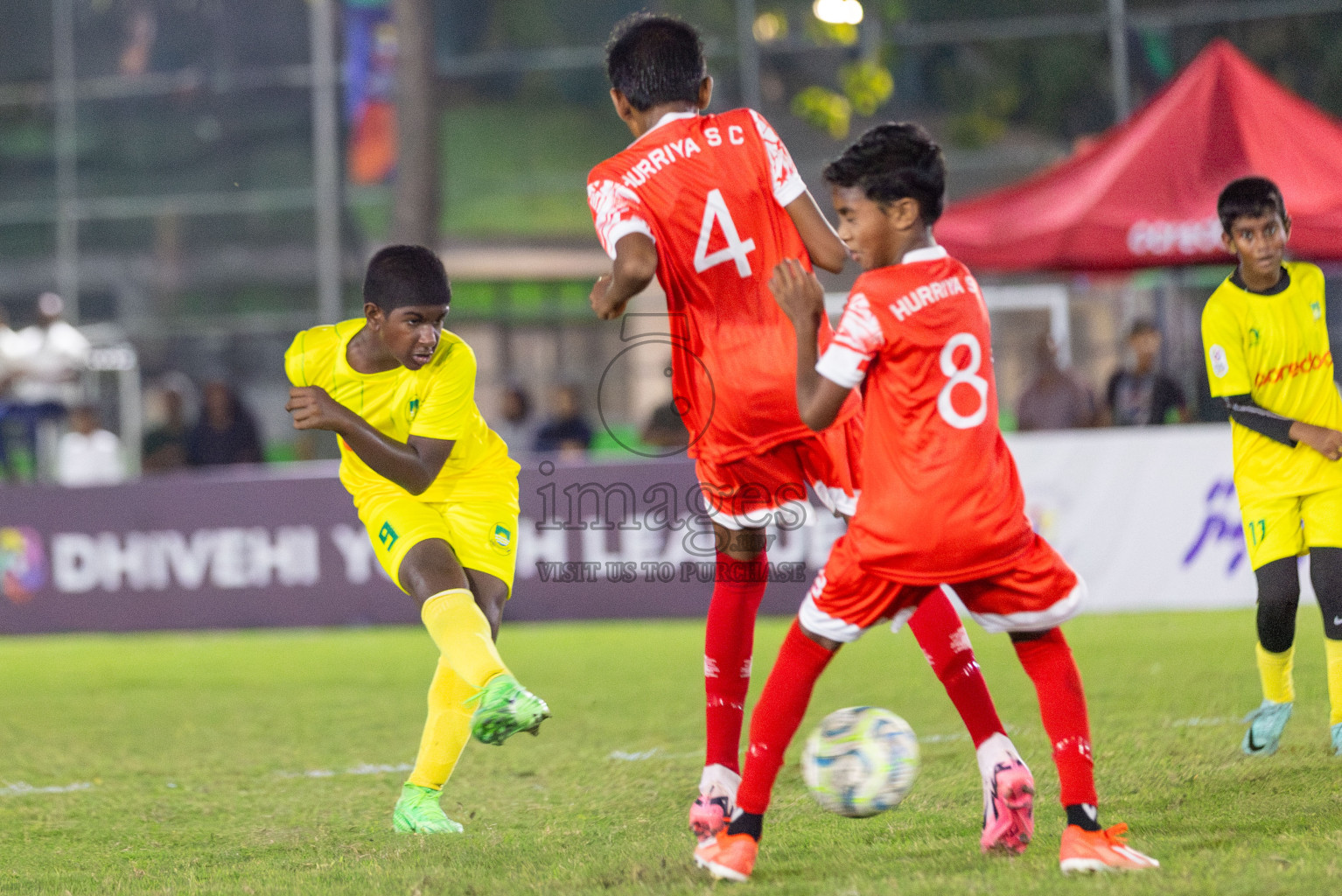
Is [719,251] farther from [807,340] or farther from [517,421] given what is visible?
[517,421]

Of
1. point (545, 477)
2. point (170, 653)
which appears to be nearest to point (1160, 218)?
point (545, 477)

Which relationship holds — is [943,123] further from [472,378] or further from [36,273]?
[472,378]

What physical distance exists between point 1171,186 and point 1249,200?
6.65 metres

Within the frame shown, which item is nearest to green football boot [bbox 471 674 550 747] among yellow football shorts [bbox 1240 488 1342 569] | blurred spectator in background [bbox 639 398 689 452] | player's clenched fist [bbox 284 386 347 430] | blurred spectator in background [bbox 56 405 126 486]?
player's clenched fist [bbox 284 386 347 430]

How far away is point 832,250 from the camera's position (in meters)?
4.43

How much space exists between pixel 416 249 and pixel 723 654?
5.31 feet

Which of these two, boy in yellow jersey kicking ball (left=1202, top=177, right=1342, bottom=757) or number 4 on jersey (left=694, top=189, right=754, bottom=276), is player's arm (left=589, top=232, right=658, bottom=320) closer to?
number 4 on jersey (left=694, top=189, right=754, bottom=276)

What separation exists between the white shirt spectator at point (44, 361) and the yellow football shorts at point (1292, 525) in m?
12.0

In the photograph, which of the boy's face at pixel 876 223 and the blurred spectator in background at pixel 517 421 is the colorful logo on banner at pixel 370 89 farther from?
the boy's face at pixel 876 223

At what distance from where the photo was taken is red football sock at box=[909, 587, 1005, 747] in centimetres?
420

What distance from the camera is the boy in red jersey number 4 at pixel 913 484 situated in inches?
147

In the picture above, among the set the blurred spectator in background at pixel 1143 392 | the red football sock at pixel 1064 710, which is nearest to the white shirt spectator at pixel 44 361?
the blurred spectator in background at pixel 1143 392

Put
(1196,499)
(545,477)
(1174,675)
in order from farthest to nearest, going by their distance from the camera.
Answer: (545,477) → (1196,499) → (1174,675)

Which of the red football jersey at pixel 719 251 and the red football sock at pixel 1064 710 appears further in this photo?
the red football jersey at pixel 719 251
